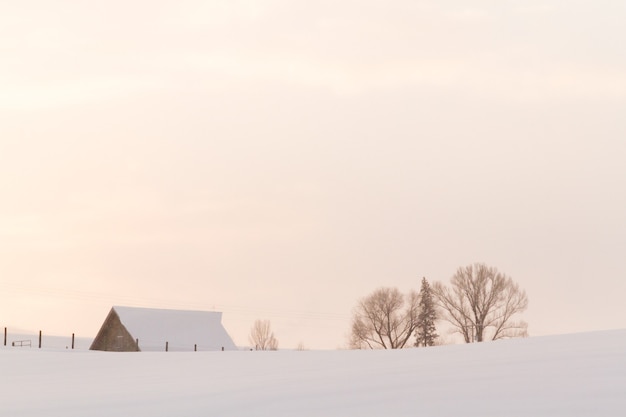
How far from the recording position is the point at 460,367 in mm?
9938

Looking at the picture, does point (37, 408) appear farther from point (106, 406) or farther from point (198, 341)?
point (198, 341)

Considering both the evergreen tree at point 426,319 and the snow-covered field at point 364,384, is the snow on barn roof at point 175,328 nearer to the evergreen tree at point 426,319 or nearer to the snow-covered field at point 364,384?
the evergreen tree at point 426,319

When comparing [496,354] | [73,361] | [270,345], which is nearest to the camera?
[496,354]

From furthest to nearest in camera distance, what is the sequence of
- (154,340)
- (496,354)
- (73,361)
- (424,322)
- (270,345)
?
1. (270,345)
2. (424,322)
3. (154,340)
4. (73,361)
5. (496,354)

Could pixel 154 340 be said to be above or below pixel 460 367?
above

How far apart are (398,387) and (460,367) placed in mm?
1100

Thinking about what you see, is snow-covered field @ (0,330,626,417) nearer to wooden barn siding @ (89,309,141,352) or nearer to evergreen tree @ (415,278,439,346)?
wooden barn siding @ (89,309,141,352)

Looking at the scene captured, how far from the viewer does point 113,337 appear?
69688 mm

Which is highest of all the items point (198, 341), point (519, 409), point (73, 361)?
point (198, 341)

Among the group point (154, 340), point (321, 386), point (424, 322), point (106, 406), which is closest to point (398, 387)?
point (321, 386)

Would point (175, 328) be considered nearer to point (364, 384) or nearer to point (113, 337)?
point (113, 337)

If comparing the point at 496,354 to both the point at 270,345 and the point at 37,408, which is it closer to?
the point at 37,408

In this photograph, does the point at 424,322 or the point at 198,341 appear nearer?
the point at 198,341

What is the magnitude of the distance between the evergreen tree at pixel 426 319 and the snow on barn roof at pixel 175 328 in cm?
2341
